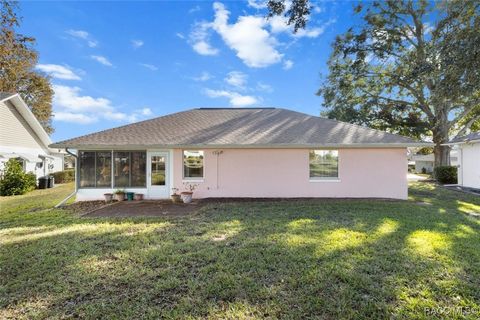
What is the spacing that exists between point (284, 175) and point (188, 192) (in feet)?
14.8

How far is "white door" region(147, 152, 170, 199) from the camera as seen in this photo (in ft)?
39.8

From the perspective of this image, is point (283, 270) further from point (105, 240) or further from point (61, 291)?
point (105, 240)

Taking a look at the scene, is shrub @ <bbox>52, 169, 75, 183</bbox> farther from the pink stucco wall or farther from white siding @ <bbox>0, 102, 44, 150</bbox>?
the pink stucco wall

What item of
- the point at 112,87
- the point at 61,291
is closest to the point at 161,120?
the point at 112,87

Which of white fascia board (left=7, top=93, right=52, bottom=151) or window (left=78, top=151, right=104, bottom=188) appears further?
white fascia board (left=7, top=93, right=52, bottom=151)

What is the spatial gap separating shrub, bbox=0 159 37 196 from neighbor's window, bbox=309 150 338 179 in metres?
17.4

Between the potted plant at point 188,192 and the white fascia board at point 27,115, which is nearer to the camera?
the potted plant at point 188,192

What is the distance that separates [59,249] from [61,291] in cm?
217

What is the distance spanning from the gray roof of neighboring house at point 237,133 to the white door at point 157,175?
997mm

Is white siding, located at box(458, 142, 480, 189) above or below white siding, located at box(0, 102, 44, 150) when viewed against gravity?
below

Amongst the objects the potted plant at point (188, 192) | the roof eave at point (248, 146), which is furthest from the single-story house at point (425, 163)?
the potted plant at point (188, 192)

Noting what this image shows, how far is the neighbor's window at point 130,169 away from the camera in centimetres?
1208

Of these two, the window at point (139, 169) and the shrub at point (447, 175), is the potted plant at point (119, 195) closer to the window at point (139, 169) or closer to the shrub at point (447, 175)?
the window at point (139, 169)

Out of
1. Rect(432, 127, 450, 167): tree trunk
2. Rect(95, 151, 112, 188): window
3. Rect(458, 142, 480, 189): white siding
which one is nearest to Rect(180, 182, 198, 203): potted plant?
Rect(95, 151, 112, 188): window
